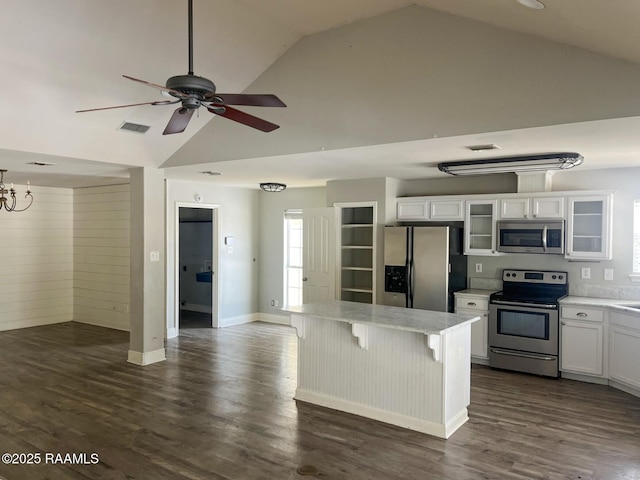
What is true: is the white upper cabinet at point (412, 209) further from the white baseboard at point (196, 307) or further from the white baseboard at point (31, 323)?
the white baseboard at point (31, 323)

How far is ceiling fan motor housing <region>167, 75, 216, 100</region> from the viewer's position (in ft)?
8.59

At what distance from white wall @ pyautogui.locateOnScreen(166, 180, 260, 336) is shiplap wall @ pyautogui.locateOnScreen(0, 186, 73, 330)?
288 cm

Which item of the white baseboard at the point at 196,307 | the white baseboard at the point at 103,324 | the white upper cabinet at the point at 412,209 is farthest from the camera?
the white baseboard at the point at 196,307

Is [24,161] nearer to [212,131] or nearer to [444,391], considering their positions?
[212,131]

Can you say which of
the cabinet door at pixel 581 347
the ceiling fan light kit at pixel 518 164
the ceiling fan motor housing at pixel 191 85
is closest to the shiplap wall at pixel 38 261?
the ceiling fan motor housing at pixel 191 85

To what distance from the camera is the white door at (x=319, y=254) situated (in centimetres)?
665

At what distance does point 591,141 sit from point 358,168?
94.0 inches

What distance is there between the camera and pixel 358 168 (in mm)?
5422

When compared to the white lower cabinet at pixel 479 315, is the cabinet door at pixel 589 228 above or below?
above

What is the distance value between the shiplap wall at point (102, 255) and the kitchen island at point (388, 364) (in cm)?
461

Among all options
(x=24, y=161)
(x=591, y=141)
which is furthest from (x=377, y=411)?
(x=24, y=161)

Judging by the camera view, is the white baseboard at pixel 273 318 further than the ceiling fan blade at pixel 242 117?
Yes

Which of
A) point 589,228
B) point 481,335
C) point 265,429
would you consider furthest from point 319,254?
point 589,228

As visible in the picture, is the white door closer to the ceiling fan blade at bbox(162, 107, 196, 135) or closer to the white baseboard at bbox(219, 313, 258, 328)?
the white baseboard at bbox(219, 313, 258, 328)
